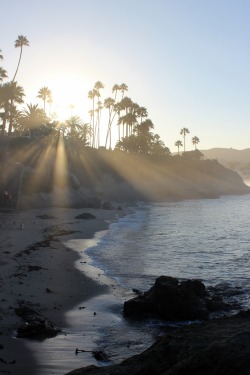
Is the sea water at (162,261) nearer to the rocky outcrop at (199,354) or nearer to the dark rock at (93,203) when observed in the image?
the rocky outcrop at (199,354)

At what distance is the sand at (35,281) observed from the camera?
26.1 feet

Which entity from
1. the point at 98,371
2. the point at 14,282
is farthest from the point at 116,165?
the point at 98,371

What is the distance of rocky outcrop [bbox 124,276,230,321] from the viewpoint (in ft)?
→ 35.2

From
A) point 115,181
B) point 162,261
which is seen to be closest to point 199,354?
point 162,261

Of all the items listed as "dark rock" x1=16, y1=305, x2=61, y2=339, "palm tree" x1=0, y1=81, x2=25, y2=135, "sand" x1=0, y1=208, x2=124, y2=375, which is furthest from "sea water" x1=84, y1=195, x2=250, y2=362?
"palm tree" x1=0, y1=81, x2=25, y2=135

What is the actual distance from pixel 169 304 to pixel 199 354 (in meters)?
6.32

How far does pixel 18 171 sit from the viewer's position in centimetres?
4553

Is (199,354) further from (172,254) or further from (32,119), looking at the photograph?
(32,119)

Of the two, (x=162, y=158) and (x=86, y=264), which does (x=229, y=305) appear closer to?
(x=86, y=264)

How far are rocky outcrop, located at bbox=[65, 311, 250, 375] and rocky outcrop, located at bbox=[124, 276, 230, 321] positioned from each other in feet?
14.0

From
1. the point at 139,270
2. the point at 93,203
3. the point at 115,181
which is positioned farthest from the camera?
the point at 115,181

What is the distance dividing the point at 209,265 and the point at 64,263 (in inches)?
270

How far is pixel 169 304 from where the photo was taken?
10.9 metres

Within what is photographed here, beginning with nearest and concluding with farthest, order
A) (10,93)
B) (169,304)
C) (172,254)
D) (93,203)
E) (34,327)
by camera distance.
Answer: (34,327) < (169,304) < (172,254) < (93,203) < (10,93)
